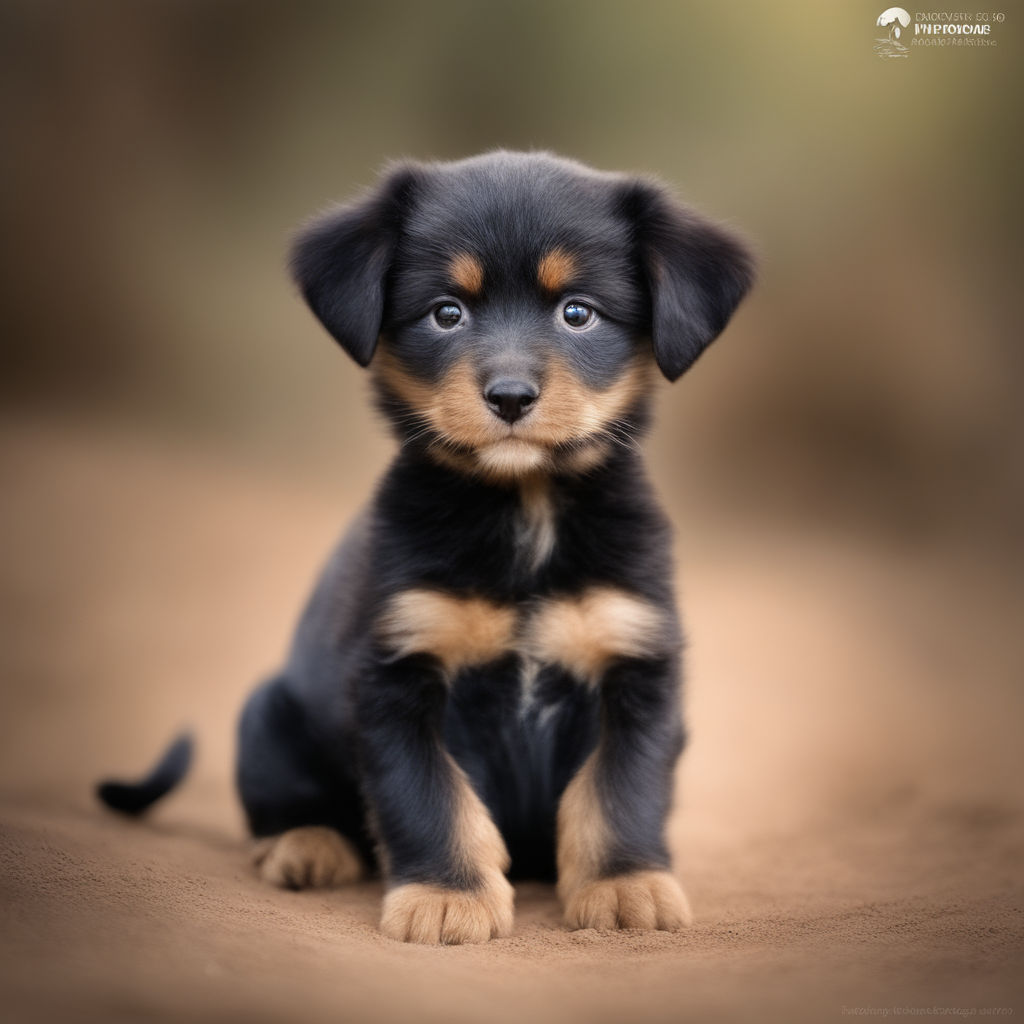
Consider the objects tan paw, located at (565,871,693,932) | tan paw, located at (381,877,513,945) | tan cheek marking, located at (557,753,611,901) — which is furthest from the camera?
tan cheek marking, located at (557,753,611,901)

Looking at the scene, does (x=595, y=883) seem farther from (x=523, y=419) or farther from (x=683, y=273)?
(x=683, y=273)

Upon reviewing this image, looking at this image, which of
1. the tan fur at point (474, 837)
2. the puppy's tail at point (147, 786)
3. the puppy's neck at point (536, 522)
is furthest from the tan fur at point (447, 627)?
the puppy's tail at point (147, 786)

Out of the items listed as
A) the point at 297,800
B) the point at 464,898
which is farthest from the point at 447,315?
the point at 297,800

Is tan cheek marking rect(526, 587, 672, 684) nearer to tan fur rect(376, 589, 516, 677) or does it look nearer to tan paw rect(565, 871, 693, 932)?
tan fur rect(376, 589, 516, 677)

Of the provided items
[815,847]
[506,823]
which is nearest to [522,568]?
[506,823]

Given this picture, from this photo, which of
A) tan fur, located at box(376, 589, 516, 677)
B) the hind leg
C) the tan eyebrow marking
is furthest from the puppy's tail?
the tan eyebrow marking
